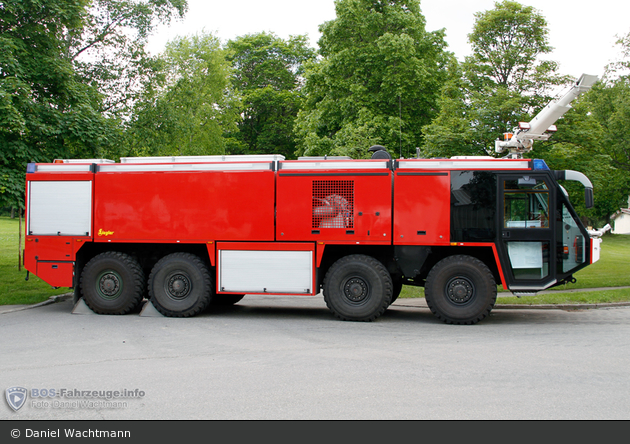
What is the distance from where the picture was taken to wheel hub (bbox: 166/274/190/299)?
10.6m

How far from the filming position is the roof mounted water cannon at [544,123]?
11352 mm

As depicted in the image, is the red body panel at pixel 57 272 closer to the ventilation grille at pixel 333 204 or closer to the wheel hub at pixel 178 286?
the wheel hub at pixel 178 286

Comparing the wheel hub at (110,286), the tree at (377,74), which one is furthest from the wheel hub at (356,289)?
the tree at (377,74)

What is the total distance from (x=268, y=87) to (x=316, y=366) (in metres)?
37.8

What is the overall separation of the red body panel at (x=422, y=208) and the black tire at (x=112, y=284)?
518 centimetres

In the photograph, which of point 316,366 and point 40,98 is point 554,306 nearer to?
point 316,366

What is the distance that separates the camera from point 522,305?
39.7 ft

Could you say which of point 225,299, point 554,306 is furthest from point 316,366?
point 554,306

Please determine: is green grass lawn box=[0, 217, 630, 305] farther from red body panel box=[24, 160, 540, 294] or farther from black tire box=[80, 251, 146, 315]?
black tire box=[80, 251, 146, 315]

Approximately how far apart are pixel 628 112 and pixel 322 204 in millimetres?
17058

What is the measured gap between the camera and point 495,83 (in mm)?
18453

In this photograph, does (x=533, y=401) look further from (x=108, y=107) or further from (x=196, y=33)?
(x=196, y=33)

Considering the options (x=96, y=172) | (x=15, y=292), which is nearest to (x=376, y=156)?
(x=96, y=172)

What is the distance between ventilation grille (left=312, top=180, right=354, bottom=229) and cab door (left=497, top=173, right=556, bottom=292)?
2683mm
